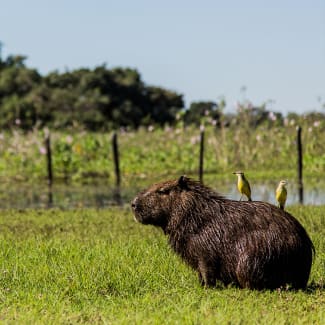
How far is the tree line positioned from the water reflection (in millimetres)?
23546

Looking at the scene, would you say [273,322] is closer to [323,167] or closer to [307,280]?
[307,280]

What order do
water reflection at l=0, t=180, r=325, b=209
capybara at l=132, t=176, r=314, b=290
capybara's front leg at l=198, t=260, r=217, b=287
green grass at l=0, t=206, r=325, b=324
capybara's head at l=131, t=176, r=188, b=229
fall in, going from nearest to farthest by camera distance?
green grass at l=0, t=206, r=325, b=324, capybara at l=132, t=176, r=314, b=290, capybara's front leg at l=198, t=260, r=217, b=287, capybara's head at l=131, t=176, r=188, b=229, water reflection at l=0, t=180, r=325, b=209

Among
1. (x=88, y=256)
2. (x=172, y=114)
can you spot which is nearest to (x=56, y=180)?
(x=88, y=256)

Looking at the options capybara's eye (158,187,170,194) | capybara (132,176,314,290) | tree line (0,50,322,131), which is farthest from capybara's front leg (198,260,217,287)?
tree line (0,50,322,131)

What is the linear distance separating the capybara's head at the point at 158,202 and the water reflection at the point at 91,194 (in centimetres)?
918

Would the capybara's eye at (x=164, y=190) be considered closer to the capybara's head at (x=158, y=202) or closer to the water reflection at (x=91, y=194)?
the capybara's head at (x=158, y=202)

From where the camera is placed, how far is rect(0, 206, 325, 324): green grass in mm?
6191

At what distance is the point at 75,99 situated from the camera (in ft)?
163

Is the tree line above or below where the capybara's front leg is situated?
above

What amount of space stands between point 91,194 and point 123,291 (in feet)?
41.1

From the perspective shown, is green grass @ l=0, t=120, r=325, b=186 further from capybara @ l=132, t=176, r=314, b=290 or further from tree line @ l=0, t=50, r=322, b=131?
tree line @ l=0, t=50, r=322, b=131

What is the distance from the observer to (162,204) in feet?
24.5

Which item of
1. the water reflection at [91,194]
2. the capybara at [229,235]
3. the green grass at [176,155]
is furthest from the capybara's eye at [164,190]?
the green grass at [176,155]

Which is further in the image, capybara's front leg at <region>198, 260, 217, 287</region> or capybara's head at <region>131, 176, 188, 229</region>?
capybara's head at <region>131, 176, 188, 229</region>
